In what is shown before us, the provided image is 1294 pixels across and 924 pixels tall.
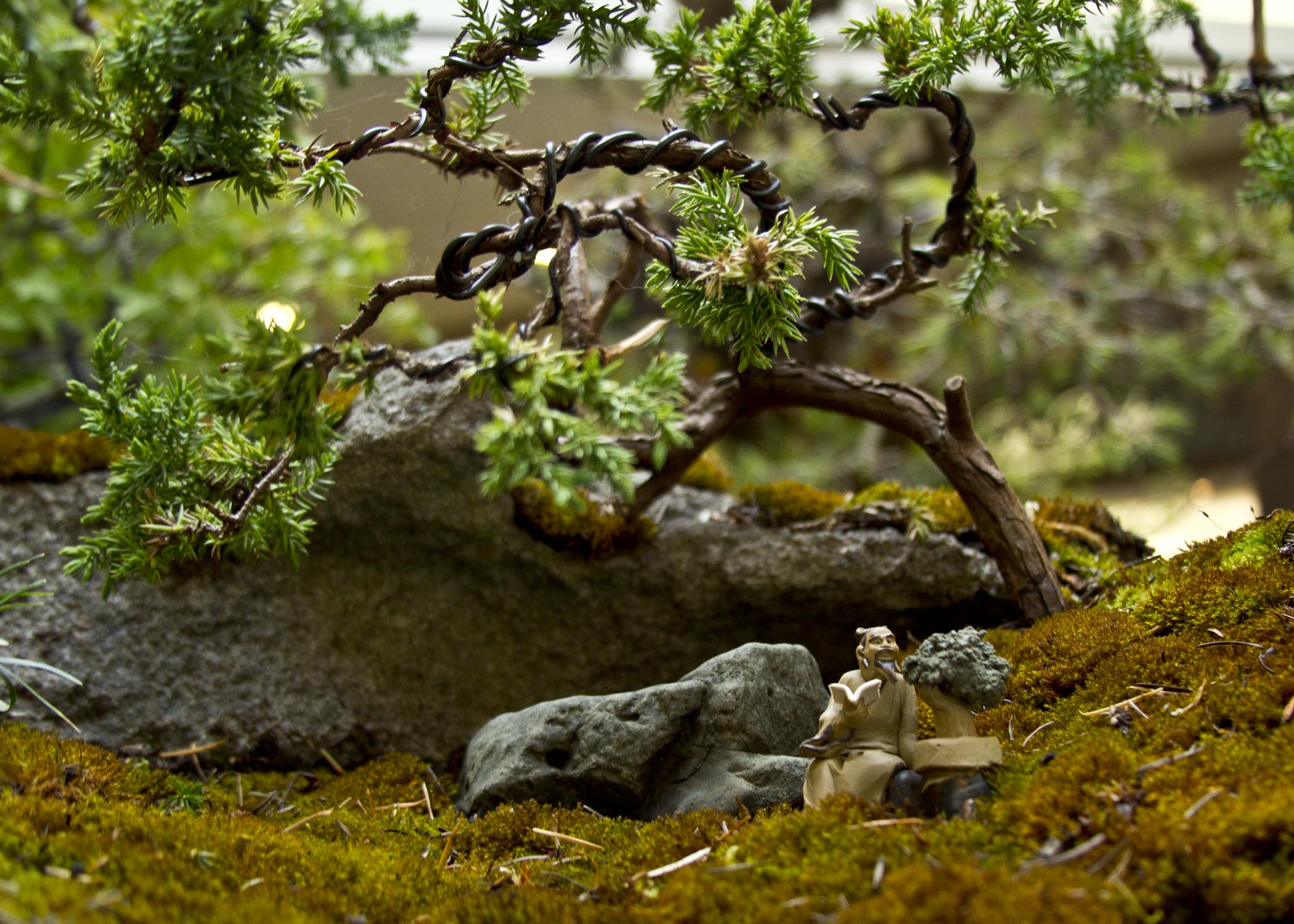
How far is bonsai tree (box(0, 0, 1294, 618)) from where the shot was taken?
48.1 inches

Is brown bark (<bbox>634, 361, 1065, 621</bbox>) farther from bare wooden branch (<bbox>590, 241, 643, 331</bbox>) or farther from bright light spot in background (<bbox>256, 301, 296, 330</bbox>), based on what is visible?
bright light spot in background (<bbox>256, 301, 296, 330</bbox>)

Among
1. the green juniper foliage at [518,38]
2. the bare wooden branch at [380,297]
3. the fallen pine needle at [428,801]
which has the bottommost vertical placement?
the fallen pine needle at [428,801]

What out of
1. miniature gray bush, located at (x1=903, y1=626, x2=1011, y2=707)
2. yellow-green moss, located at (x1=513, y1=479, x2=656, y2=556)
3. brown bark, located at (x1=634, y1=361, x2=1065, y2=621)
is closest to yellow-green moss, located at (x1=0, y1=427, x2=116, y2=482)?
yellow-green moss, located at (x1=513, y1=479, x2=656, y2=556)

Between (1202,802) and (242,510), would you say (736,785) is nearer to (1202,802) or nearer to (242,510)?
(1202,802)

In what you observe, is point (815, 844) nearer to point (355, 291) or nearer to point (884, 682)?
point (884, 682)

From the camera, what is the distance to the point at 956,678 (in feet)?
4.44

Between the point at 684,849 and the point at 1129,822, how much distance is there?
0.60 metres

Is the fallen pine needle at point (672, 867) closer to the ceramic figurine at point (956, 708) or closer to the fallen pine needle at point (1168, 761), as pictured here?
the ceramic figurine at point (956, 708)

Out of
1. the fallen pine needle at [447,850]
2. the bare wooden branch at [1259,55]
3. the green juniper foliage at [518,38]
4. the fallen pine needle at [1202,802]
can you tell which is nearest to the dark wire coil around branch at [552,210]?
the green juniper foliage at [518,38]

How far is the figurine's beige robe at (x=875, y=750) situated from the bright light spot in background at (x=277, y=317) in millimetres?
978

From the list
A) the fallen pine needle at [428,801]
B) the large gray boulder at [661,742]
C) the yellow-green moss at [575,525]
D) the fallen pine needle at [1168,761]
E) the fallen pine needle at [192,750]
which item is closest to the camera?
the fallen pine needle at [1168,761]

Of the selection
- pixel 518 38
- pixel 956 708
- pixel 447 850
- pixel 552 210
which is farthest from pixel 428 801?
pixel 518 38

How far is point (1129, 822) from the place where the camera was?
3.71ft

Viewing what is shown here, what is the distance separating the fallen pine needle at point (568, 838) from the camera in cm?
145
